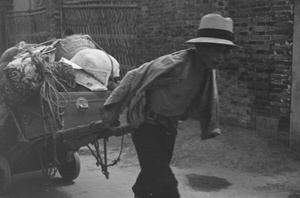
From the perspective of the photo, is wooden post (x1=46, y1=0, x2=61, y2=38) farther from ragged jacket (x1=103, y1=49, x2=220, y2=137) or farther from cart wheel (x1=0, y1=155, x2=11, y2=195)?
ragged jacket (x1=103, y1=49, x2=220, y2=137)

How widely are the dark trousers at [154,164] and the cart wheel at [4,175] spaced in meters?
2.10

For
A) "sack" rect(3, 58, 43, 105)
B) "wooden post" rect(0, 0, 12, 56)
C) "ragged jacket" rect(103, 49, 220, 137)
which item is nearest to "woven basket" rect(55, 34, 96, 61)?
"sack" rect(3, 58, 43, 105)

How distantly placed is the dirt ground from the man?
76.1 inches

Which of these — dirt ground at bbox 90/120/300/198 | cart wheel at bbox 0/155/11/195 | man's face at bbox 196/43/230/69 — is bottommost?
dirt ground at bbox 90/120/300/198

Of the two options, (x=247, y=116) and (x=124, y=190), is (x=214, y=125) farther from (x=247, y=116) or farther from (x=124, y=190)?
(x=247, y=116)

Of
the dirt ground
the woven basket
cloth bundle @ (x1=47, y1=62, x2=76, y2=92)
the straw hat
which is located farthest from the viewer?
the dirt ground

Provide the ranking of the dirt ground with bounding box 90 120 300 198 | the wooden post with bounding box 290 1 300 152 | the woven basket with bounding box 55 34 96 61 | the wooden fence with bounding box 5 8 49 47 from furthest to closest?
the wooden fence with bounding box 5 8 49 47 → the wooden post with bounding box 290 1 300 152 → the dirt ground with bounding box 90 120 300 198 → the woven basket with bounding box 55 34 96 61

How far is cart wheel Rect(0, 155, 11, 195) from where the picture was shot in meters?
5.40

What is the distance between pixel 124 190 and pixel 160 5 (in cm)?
445

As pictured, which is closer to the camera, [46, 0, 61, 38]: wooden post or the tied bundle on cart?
the tied bundle on cart

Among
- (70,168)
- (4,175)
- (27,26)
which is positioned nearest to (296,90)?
(70,168)

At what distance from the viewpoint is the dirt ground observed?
5.85 m

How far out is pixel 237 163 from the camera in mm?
6613

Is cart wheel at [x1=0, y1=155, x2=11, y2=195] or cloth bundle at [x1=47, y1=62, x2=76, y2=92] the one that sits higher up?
cloth bundle at [x1=47, y1=62, x2=76, y2=92]
